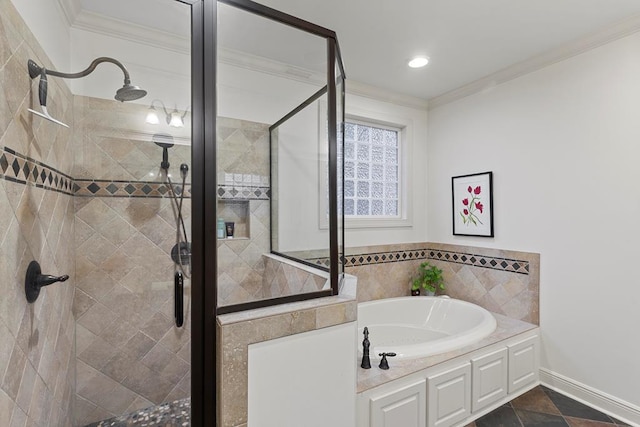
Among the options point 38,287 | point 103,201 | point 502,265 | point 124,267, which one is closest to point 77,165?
point 103,201

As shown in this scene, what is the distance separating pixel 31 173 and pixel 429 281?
3109mm

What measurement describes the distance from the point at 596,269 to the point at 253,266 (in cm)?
234

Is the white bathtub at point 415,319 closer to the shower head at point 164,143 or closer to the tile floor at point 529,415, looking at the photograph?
the tile floor at point 529,415

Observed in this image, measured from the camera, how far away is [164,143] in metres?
1.81

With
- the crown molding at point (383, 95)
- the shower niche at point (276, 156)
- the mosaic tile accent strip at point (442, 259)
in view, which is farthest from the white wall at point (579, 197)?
the shower niche at point (276, 156)

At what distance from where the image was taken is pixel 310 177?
2057 millimetres

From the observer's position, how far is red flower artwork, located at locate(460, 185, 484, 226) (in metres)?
2.86

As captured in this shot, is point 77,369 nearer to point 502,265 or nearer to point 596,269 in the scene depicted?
point 502,265

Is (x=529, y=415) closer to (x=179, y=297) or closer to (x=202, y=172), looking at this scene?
(x=179, y=297)

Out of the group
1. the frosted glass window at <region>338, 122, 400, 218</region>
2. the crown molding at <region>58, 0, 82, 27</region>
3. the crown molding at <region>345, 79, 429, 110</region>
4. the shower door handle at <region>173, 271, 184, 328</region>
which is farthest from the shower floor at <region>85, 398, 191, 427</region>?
the crown molding at <region>345, 79, 429, 110</region>

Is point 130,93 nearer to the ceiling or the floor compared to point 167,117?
nearer to the ceiling

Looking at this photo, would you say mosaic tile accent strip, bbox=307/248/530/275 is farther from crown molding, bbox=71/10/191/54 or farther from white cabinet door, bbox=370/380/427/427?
crown molding, bbox=71/10/191/54

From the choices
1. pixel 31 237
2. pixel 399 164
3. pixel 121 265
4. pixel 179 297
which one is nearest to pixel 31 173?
pixel 31 237

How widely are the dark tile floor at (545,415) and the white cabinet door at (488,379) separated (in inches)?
3.2
